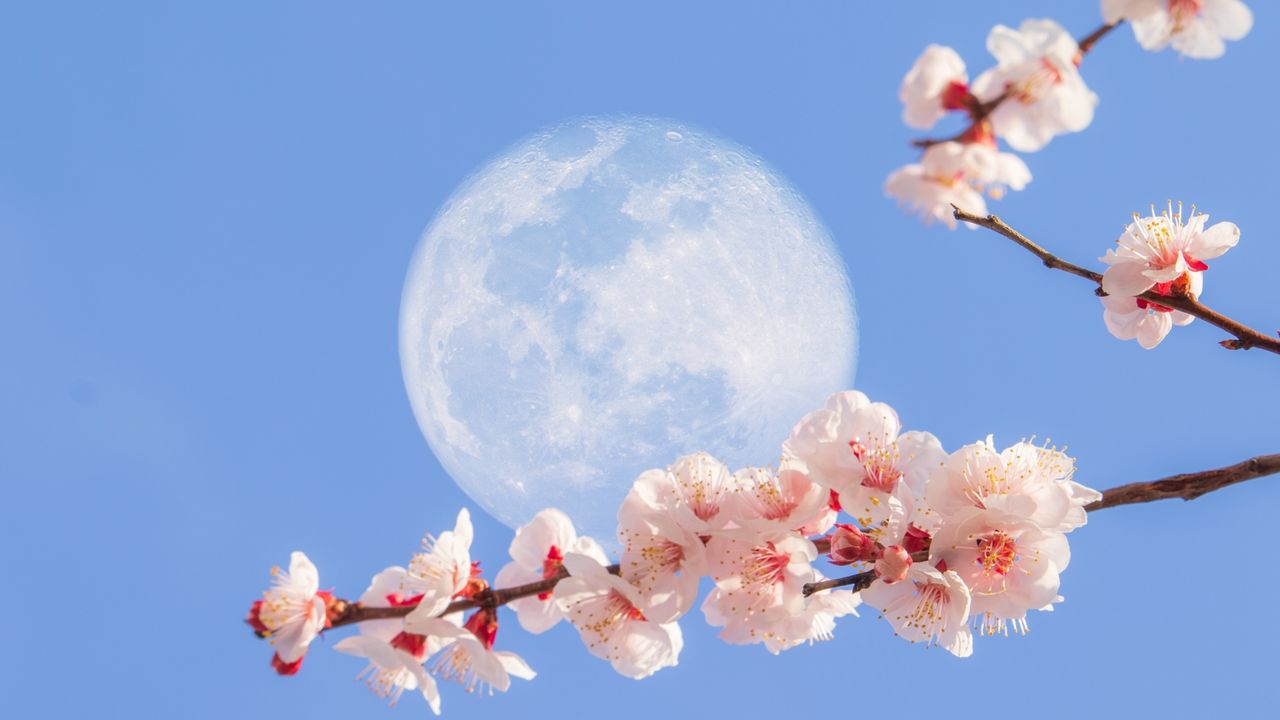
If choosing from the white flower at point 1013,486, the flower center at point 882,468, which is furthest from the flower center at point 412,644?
the white flower at point 1013,486

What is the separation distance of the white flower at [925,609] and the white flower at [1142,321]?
1.46 m

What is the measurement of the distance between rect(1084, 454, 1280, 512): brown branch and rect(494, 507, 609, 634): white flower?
1483mm

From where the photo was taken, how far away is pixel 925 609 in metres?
2.77

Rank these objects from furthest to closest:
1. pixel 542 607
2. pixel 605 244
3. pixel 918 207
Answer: pixel 605 244
pixel 542 607
pixel 918 207

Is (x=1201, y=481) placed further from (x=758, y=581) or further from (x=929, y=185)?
(x=929, y=185)

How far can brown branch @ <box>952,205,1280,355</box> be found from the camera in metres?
2.95

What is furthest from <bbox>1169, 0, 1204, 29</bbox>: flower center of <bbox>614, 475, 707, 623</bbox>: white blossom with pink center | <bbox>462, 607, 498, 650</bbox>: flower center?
<bbox>462, 607, 498, 650</bbox>: flower center

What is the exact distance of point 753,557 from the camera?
2695 mm

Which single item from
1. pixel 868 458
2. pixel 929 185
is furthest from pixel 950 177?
pixel 868 458

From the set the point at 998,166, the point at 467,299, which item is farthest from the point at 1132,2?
the point at 467,299

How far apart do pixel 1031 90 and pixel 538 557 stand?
1.85 meters

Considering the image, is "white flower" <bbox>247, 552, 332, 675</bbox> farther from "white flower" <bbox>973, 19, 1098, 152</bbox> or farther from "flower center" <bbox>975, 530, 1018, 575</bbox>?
"white flower" <bbox>973, 19, 1098, 152</bbox>

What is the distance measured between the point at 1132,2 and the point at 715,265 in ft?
12.3

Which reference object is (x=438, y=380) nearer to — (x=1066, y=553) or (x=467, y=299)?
(x=467, y=299)
